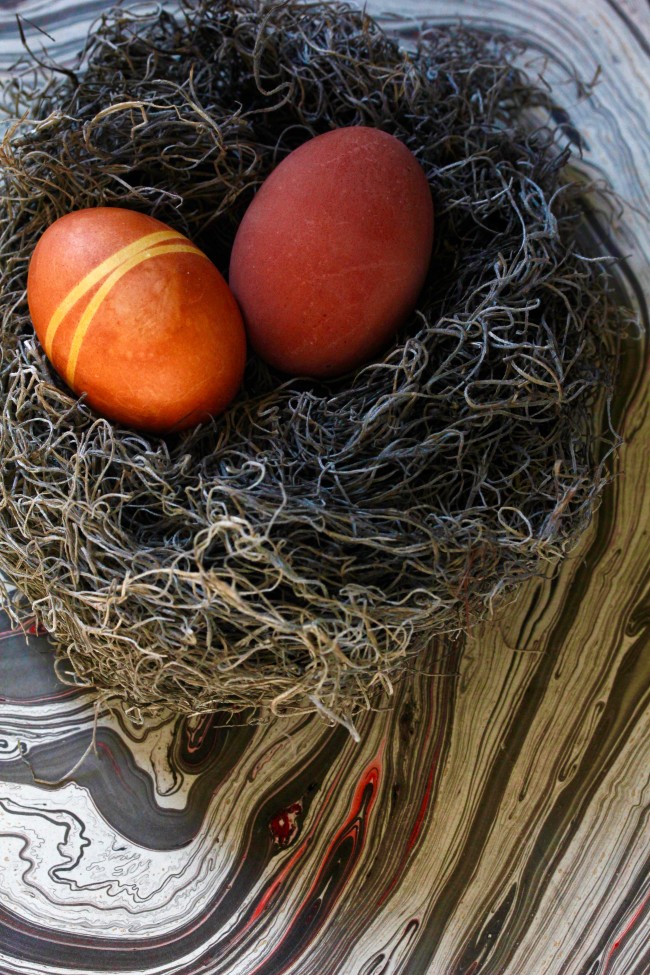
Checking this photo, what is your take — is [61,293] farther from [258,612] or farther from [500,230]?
[500,230]

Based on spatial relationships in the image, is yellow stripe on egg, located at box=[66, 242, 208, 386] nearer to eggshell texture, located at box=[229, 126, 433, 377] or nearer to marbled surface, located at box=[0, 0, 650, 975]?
eggshell texture, located at box=[229, 126, 433, 377]

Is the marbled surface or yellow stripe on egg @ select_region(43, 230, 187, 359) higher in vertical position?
yellow stripe on egg @ select_region(43, 230, 187, 359)

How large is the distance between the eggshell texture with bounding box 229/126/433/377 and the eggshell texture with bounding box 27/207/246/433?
61 millimetres

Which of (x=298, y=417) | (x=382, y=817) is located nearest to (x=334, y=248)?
(x=298, y=417)

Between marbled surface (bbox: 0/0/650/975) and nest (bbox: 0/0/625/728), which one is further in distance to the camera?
marbled surface (bbox: 0/0/650/975)

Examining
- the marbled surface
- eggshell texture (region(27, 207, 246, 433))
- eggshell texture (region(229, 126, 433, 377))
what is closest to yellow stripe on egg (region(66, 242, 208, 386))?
eggshell texture (region(27, 207, 246, 433))

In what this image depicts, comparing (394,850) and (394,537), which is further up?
(394,537)

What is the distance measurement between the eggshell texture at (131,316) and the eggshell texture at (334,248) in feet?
0.20

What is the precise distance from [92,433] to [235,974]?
2.10 ft

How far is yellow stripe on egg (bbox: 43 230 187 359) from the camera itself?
89cm

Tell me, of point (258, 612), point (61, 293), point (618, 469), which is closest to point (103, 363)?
point (61, 293)

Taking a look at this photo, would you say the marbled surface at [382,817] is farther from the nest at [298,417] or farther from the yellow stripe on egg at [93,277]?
the yellow stripe on egg at [93,277]

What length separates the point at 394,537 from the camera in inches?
33.7

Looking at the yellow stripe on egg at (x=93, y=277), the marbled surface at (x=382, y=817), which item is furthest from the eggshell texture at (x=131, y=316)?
the marbled surface at (x=382, y=817)
